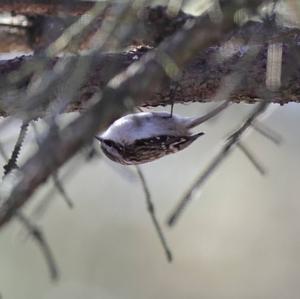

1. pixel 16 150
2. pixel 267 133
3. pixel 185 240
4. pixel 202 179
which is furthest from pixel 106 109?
pixel 185 240

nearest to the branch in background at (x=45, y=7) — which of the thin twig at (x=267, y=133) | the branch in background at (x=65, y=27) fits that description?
the branch in background at (x=65, y=27)

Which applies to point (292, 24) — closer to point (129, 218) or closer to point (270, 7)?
point (270, 7)

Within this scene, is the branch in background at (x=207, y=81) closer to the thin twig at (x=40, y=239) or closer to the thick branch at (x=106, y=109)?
the thin twig at (x=40, y=239)

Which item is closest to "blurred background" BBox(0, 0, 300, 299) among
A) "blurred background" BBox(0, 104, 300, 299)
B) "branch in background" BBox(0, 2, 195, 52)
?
"blurred background" BBox(0, 104, 300, 299)

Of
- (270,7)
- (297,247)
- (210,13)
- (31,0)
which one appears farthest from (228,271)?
(210,13)

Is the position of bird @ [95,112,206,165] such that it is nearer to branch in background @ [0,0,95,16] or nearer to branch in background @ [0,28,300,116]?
branch in background @ [0,28,300,116]

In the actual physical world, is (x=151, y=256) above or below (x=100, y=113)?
below

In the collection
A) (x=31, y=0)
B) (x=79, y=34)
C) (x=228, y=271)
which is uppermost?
(x=79, y=34)

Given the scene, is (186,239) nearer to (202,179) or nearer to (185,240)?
(185,240)
